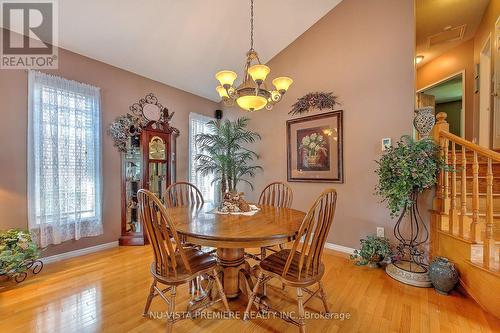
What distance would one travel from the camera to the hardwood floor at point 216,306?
1635mm

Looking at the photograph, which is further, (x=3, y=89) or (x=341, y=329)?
(x=3, y=89)

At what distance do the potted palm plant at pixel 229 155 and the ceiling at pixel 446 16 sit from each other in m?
3.02

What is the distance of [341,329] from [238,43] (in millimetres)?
3696

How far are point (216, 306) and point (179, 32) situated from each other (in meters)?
3.23

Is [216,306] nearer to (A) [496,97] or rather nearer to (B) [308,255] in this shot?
(B) [308,255]

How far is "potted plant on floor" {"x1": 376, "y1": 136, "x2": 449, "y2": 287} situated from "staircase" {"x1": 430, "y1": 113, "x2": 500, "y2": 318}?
0.14 metres

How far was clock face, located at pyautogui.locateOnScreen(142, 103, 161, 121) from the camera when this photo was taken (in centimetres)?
351

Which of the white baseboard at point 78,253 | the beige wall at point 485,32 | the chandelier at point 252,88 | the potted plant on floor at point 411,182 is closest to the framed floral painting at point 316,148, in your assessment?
the potted plant on floor at point 411,182

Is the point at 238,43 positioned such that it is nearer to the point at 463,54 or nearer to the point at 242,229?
the point at 242,229

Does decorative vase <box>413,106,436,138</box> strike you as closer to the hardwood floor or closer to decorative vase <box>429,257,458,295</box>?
decorative vase <box>429,257,458,295</box>

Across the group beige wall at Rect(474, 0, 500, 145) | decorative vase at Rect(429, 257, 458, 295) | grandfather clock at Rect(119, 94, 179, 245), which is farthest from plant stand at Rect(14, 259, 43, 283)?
beige wall at Rect(474, 0, 500, 145)

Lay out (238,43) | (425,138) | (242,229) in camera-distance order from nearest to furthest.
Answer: (242,229), (425,138), (238,43)

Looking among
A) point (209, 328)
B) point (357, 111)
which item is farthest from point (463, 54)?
point (209, 328)

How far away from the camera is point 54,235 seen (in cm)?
265
